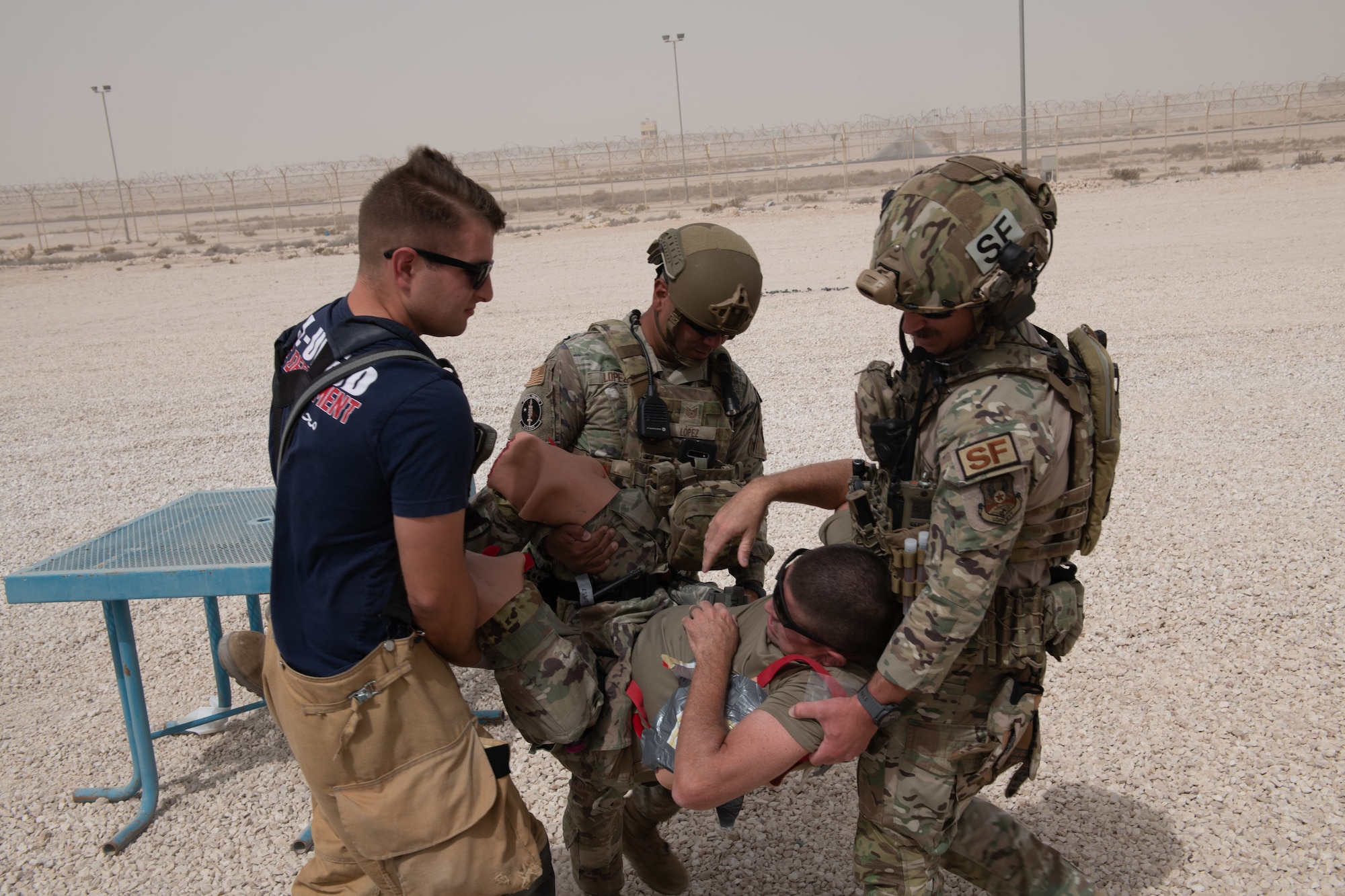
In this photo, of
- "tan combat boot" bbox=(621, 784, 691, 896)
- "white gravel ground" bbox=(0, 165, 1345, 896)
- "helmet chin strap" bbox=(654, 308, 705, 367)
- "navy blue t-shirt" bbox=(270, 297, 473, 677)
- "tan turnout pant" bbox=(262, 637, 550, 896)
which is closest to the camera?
"navy blue t-shirt" bbox=(270, 297, 473, 677)

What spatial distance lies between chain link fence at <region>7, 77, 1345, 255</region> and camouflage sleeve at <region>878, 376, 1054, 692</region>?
1937 centimetres

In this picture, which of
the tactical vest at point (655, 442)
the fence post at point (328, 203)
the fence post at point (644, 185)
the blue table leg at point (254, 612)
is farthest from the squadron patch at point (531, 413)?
the fence post at point (328, 203)

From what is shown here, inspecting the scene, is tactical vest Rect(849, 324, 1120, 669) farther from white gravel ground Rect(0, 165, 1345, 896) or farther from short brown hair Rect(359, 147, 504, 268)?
white gravel ground Rect(0, 165, 1345, 896)

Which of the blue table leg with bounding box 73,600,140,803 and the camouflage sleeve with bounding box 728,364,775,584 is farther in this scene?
the blue table leg with bounding box 73,600,140,803

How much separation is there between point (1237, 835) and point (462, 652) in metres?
3.07

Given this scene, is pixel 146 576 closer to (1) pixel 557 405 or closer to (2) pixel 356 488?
(1) pixel 557 405

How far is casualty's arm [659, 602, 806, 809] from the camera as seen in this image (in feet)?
7.15

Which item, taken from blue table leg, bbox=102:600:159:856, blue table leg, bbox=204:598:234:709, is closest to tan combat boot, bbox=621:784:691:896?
blue table leg, bbox=102:600:159:856

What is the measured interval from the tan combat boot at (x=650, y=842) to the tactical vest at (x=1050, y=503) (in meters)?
1.40

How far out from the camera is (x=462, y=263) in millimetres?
2217

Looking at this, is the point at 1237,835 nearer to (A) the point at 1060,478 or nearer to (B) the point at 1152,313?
(A) the point at 1060,478

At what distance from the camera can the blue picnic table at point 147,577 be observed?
3.62m

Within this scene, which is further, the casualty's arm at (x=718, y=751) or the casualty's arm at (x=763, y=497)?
the casualty's arm at (x=763, y=497)

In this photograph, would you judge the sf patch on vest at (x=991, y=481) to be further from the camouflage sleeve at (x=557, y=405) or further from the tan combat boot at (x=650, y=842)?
the tan combat boot at (x=650, y=842)
